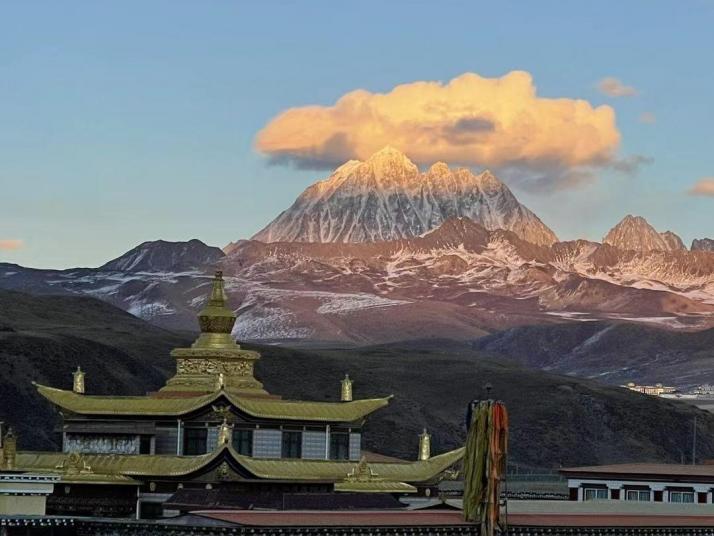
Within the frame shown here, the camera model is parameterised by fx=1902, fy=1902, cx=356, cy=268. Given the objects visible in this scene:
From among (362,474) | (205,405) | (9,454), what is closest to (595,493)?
(362,474)

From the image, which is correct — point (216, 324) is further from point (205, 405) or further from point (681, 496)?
point (681, 496)

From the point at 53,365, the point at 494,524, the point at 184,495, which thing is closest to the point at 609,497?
the point at 184,495

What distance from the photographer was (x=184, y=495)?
5816 cm

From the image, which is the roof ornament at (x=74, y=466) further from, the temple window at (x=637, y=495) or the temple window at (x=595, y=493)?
the temple window at (x=595, y=493)

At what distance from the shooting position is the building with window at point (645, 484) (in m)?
77.2

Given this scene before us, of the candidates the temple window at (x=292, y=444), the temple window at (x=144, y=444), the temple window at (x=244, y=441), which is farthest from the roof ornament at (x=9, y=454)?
the temple window at (x=292, y=444)

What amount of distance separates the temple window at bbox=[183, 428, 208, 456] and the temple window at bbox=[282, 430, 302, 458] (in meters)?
3.12

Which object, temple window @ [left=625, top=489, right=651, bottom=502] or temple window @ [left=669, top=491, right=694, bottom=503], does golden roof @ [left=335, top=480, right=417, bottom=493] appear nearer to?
temple window @ [left=669, top=491, right=694, bottom=503]

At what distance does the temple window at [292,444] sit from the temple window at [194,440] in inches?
123

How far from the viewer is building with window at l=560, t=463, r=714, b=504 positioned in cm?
7719

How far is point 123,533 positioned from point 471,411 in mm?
9652

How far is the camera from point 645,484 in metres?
79.3

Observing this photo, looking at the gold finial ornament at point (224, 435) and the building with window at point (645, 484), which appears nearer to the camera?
the gold finial ornament at point (224, 435)

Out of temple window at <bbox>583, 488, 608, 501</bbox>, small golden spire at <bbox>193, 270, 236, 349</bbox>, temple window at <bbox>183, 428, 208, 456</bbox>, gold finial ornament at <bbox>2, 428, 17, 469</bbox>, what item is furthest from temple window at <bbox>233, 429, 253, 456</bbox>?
temple window at <bbox>583, 488, 608, 501</bbox>
